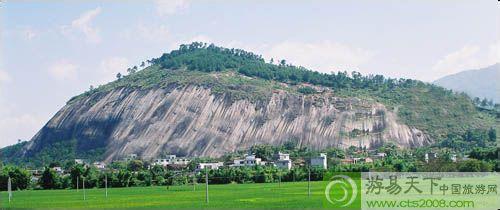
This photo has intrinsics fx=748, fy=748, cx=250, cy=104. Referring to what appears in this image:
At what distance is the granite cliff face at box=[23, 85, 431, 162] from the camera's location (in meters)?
111

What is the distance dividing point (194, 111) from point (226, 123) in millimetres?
6488

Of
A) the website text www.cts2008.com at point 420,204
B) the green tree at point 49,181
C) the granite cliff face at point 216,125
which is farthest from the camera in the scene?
the granite cliff face at point 216,125

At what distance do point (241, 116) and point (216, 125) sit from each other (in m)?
4.29

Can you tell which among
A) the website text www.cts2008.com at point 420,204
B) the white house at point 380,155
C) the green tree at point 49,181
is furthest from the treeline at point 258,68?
the website text www.cts2008.com at point 420,204

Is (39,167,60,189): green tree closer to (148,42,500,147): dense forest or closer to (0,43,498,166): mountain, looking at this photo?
(0,43,498,166): mountain

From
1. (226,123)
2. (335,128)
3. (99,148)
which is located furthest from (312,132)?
(99,148)

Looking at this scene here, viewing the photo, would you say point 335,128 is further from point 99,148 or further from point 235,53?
point 235,53

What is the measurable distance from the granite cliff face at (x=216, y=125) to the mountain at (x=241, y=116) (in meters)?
0.16

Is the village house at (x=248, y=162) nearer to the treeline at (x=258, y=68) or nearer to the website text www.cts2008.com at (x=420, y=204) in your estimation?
the treeline at (x=258, y=68)

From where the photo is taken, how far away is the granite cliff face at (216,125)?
4370 inches

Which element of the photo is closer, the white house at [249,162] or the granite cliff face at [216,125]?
the white house at [249,162]

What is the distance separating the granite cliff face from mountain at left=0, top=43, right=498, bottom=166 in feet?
0.52

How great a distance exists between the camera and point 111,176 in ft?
212

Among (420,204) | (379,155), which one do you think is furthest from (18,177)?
(379,155)
